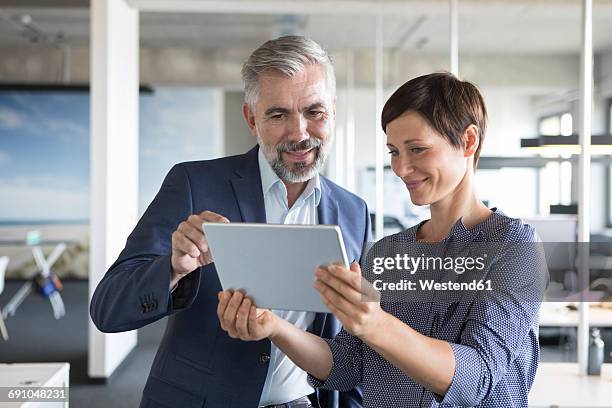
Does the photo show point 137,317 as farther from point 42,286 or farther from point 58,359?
point 42,286

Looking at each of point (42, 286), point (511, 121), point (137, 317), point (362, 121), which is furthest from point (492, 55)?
point (137, 317)

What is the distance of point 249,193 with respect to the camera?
1887mm

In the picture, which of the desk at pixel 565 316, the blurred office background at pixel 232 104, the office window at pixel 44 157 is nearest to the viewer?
the desk at pixel 565 316

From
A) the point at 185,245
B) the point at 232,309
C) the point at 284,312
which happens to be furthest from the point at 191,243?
the point at 284,312

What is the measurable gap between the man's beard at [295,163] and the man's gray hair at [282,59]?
13 cm

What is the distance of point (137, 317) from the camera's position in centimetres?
170

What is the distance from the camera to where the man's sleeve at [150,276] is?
1.67 metres

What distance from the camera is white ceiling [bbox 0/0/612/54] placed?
898cm

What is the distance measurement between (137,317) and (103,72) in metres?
4.25

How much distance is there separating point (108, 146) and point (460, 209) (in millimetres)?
4551

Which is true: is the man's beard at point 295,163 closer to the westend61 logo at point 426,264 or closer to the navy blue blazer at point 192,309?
the navy blue blazer at point 192,309

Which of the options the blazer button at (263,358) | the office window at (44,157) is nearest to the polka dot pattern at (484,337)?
the blazer button at (263,358)

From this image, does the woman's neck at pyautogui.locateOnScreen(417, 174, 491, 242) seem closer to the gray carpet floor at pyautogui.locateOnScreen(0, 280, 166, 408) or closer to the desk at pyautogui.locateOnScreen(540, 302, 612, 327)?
the desk at pyautogui.locateOnScreen(540, 302, 612, 327)

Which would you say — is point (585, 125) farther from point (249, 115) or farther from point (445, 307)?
point (445, 307)
